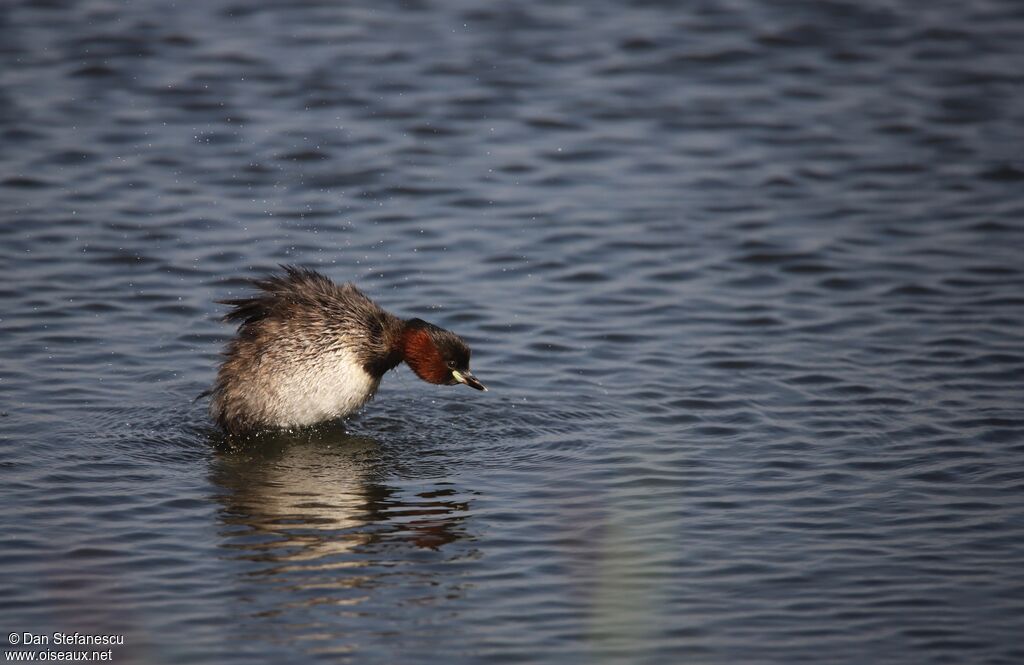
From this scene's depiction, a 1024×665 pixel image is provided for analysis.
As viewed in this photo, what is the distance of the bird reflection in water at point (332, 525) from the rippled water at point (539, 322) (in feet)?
0.10

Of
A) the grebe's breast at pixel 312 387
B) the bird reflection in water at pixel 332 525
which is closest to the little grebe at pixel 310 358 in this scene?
the grebe's breast at pixel 312 387

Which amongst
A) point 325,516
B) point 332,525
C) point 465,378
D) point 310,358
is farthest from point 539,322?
point 332,525

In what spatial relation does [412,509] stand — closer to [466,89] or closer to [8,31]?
[466,89]

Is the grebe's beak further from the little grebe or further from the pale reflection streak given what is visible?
the pale reflection streak

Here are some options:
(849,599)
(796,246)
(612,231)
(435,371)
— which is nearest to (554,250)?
(612,231)

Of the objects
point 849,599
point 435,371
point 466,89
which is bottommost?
point 849,599

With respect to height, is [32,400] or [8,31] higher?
[8,31]

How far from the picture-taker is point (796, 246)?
1488 centimetres

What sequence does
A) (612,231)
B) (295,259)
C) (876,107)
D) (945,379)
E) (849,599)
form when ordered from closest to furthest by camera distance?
(849,599) < (945,379) < (295,259) < (612,231) < (876,107)

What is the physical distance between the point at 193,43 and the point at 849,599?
13.9 m

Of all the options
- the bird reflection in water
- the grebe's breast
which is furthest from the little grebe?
the bird reflection in water

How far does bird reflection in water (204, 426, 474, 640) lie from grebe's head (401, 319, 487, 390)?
2.26 ft

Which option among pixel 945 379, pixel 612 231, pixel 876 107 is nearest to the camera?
pixel 945 379

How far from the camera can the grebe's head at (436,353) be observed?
432 inches
